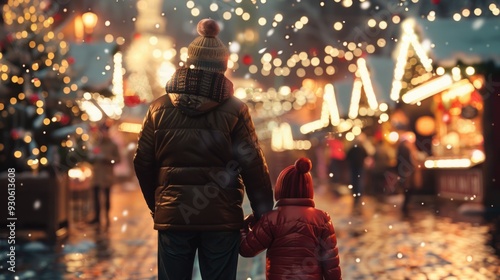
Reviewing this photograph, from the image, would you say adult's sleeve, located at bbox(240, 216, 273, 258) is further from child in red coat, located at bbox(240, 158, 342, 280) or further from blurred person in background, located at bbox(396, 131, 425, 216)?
blurred person in background, located at bbox(396, 131, 425, 216)

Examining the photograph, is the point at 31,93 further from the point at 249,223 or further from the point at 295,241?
the point at 295,241

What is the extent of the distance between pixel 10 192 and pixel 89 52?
3698 mm

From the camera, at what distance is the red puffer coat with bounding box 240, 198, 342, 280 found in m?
5.14

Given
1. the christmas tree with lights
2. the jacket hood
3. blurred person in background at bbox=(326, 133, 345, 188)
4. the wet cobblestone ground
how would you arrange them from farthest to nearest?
1. blurred person in background at bbox=(326, 133, 345, 188)
2. the christmas tree with lights
3. the wet cobblestone ground
4. the jacket hood

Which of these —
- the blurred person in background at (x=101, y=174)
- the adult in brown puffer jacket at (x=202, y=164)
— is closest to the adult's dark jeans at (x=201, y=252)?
the adult in brown puffer jacket at (x=202, y=164)

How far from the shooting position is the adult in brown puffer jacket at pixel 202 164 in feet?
16.1

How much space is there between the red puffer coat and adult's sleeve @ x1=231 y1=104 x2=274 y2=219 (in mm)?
189

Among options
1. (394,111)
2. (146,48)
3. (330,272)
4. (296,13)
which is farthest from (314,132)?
(330,272)

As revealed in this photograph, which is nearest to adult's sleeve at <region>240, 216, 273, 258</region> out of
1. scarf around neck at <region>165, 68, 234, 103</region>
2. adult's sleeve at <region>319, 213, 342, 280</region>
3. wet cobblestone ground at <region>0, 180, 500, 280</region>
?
adult's sleeve at <region>319, 213, 342, 280</region>

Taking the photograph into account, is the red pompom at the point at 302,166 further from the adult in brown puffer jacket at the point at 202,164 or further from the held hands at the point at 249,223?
the held hands at the point at 249,223

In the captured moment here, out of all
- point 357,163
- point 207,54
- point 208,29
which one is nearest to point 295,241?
point 207,54

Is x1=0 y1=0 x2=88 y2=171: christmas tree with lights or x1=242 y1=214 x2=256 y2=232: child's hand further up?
x1=0 y1=0 x2=88 y2=171: christmas tree with lights

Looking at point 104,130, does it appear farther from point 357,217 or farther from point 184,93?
point 184,93

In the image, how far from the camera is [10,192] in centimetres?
1342
